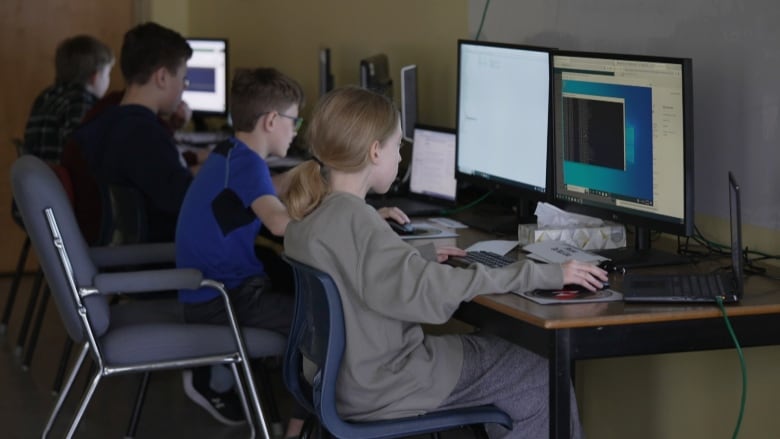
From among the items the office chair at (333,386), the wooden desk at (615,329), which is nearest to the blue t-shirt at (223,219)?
the office chair at (333,386)

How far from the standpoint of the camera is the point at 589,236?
112 inches

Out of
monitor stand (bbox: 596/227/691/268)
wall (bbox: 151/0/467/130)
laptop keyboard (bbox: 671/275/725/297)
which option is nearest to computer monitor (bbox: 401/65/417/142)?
wall (bbox: 151/0/467/130)

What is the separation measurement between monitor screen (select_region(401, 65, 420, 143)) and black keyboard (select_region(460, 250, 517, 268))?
1.30 meters

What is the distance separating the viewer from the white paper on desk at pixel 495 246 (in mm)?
2838

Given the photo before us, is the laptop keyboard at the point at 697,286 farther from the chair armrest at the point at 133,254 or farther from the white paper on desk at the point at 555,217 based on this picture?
the chair armrest at the point at 133,254

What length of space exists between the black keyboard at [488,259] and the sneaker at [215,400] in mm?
1337

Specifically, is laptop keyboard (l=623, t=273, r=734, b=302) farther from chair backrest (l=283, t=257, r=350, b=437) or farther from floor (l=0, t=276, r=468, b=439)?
floor (l=0, t=276, r=468, b=439)

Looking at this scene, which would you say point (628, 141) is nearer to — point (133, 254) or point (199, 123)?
point (133, 254)

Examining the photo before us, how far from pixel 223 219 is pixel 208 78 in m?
2.66

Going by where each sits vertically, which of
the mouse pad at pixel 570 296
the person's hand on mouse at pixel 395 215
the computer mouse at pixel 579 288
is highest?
the person's hand on mouse at pixel 395 215

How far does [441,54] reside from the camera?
413 cm

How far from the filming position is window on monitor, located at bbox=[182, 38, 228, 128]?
5.87 meters

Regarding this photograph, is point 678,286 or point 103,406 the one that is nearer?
point 678,286

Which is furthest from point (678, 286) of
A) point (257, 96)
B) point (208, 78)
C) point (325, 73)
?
point (208, 78)
